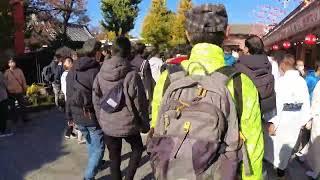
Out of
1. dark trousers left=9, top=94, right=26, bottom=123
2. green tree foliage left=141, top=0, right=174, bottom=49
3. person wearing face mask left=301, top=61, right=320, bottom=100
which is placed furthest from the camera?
green tree foliage left=141, top=0, right=174, bottom=49

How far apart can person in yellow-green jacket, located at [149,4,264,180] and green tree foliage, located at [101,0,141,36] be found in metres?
36.7

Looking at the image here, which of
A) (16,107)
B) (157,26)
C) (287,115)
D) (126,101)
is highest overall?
(157,26)

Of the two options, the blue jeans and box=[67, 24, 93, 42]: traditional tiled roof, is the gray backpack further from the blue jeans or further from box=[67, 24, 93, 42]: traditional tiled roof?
box=[67, 24, 93, 42]: traditional tiled roof

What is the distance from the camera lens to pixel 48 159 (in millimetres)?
7219

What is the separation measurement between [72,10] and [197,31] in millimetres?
31192

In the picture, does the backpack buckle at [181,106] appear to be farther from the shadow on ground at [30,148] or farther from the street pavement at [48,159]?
the shadow on ground at [30,148]

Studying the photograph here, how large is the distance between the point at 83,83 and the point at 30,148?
9.36 feet

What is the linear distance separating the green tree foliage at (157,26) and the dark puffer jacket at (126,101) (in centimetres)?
4557

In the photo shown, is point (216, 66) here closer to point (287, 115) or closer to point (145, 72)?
point (287, 115)

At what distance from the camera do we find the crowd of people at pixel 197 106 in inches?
89.0

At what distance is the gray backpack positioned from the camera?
7.30 feet

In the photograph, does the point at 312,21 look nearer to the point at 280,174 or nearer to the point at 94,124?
the point at 280,174

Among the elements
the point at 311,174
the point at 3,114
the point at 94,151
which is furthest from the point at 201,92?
the point at 3,114

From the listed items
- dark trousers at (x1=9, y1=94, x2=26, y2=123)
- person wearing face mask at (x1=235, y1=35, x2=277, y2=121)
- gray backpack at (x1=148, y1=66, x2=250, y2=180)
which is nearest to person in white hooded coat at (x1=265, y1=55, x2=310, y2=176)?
person wearing face mask at (x1=235, y1=35, x2=277, y2=121)
